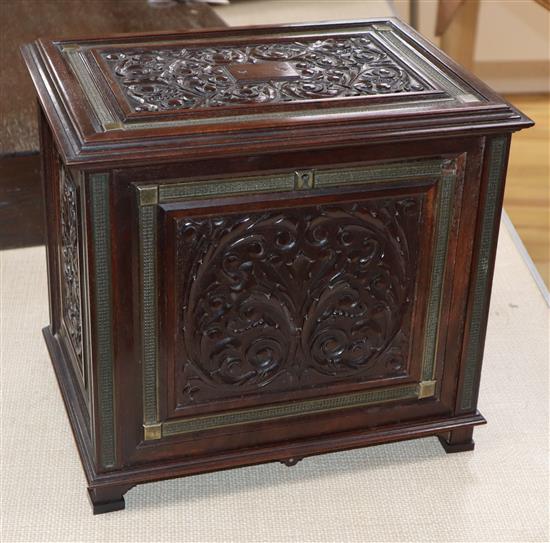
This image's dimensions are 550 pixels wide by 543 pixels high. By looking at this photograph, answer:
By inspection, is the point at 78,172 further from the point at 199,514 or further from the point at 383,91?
the point at 199,514

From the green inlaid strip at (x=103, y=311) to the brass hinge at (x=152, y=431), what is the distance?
0.15ft

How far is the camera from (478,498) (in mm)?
1766

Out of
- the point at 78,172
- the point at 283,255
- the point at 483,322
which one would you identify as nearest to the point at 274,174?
the point at 283,255

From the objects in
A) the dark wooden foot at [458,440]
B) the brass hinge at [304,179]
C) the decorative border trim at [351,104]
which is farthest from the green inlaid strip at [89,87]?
the dark wooden foot at [458,440]

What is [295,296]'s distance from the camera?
1646 mm

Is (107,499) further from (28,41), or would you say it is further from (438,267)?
(28,41)

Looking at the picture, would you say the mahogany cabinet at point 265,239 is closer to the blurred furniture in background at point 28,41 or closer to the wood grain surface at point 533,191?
the blurred furniture in background at point 28,41

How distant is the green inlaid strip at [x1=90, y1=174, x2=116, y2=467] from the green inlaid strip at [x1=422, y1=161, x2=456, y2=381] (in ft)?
1.50

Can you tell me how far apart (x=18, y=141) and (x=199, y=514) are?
2.97ft

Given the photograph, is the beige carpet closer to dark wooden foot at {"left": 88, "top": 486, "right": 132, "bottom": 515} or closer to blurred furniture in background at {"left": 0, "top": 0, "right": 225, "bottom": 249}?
dark wooden foot at {"left": 88, "top": 486, "right": 132, "bottom": 515}

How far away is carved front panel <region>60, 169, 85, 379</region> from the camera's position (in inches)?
64.9

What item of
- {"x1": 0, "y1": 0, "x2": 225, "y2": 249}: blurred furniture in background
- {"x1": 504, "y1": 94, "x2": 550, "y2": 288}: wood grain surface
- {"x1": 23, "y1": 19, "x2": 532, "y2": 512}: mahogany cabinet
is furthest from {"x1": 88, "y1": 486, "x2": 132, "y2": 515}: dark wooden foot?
{"x1": 504, "y1": 94, "x2": 550, "y2": 288}: wood grain surface

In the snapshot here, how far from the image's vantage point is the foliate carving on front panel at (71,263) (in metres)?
1.65

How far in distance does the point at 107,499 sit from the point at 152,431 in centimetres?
13
